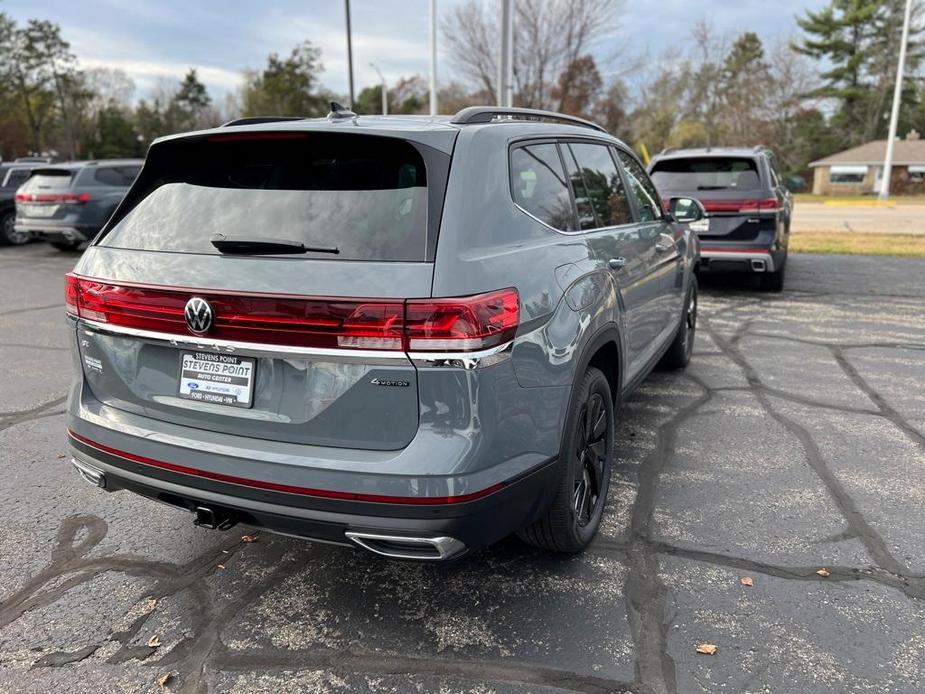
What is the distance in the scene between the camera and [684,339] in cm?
597

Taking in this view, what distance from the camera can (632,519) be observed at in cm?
353

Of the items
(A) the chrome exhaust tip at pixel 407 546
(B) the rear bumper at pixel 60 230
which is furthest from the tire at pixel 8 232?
(A) the chrome exhaust tip at pixel 407 546

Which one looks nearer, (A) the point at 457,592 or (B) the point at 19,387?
(A) the point at 457,592

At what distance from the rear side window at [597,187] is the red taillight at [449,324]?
1253 mm

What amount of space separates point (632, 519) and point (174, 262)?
7.82 ft

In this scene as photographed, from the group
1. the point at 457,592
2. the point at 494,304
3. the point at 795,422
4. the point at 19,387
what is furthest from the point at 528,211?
the point at 19,387

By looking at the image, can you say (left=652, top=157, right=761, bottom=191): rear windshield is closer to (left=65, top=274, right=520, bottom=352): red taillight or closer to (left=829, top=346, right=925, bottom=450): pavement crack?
(left=829, top=346, right=925, bottom=450): pavement crack

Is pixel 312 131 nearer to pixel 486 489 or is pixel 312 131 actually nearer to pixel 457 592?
pixel 486 489

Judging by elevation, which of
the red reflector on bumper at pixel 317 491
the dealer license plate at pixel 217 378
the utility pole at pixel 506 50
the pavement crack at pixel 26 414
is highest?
the utility pole at pixel 506 50

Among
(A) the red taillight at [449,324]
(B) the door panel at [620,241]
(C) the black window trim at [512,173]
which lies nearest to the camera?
(A) the red taillight at [449,324]

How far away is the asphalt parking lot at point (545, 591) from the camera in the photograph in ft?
8.09

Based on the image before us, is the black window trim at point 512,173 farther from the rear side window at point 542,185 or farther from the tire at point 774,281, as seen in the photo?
the tire at point 774,281

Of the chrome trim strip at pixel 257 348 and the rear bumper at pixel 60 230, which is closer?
the chrome trim strip at pixel 257 348

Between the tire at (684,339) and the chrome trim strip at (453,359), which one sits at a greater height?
the chrome trim strip at (453,359)
